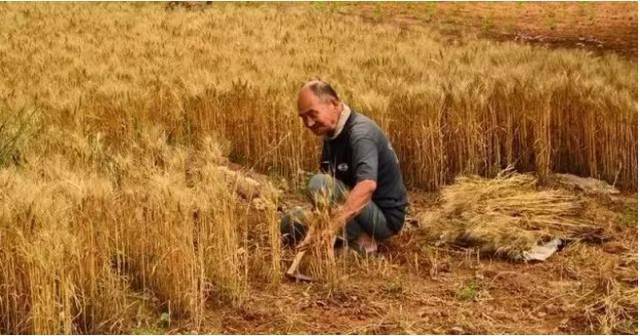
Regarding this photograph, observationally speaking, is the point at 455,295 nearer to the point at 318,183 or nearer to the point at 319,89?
the point at 318,183

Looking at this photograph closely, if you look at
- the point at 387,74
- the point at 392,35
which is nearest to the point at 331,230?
the point at 387,74

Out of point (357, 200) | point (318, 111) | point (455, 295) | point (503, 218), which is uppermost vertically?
point (318, 111)

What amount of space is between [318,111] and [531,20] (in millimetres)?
13913

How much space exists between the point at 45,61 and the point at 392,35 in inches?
228

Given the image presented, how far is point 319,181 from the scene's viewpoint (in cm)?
419

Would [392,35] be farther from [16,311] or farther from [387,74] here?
[16,311]

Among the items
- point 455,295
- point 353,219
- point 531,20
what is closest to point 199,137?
point 353,219

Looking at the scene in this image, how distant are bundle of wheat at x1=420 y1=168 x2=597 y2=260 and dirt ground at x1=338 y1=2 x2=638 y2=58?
7.66 m

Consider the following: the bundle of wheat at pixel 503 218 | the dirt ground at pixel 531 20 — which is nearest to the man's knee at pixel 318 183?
the bundle of wheat at pixel 503 218

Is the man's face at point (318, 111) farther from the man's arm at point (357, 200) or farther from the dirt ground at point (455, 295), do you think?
the dirt ground at point (455, 295)

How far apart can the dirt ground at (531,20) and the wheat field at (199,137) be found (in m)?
2.73

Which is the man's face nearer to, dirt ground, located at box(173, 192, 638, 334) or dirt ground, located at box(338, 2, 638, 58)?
dirt ground, located at box(173, 192, 638, 334)

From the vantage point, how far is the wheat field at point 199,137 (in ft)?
10.3

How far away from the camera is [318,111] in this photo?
4.02m
